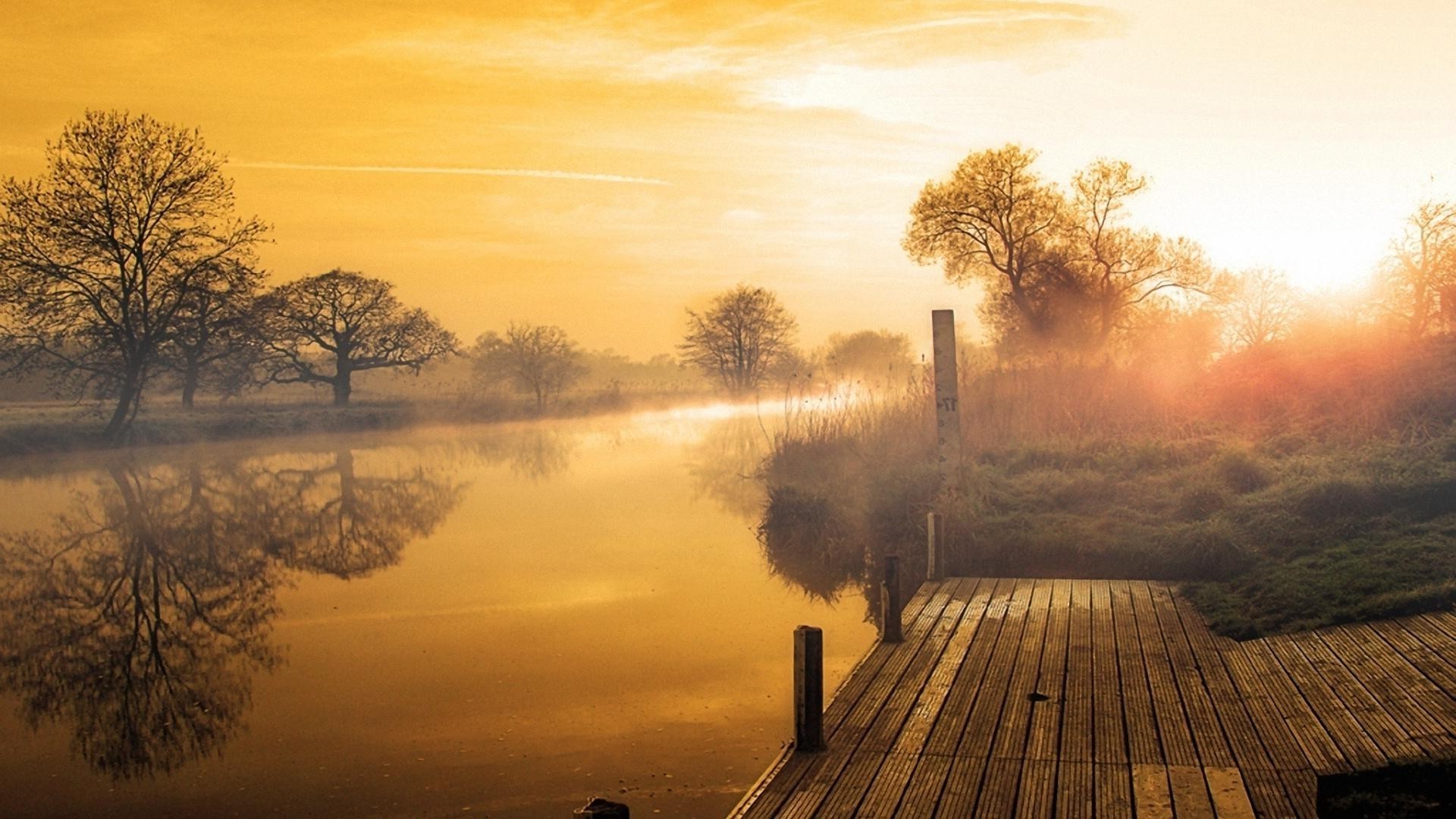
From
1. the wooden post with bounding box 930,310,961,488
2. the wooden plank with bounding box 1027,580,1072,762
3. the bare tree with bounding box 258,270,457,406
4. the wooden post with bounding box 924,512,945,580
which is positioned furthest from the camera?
the bare tree with bounding box 258,270,457,406

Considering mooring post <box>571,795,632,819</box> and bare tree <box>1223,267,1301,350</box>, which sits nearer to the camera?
mooring post <box>571,795,632,819</box>

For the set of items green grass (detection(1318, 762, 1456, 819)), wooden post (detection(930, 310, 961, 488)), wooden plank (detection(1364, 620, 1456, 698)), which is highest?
wooden post (detection(930, 310, 961, 488))

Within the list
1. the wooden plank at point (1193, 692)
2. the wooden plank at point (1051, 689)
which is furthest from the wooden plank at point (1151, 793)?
the wooden plank at point (1051, 689)

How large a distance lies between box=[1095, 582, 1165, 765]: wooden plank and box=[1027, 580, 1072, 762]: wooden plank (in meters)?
0.22

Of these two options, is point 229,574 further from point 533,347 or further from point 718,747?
point 533,347

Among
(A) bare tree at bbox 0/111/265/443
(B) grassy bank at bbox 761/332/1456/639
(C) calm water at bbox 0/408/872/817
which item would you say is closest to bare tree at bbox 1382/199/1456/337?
(B) grassy bank at bbox 761/332/1456/639

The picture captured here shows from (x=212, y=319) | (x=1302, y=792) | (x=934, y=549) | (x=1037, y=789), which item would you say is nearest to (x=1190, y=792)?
(x=1302, y=792)

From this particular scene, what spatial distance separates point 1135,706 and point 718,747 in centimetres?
235

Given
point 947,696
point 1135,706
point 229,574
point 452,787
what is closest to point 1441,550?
point 1135,706

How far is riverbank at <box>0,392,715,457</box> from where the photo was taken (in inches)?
1253

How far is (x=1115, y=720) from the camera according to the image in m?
5.77

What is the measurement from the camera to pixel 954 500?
11992 millimetres

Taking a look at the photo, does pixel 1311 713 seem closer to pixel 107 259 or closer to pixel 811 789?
pixel 811 789

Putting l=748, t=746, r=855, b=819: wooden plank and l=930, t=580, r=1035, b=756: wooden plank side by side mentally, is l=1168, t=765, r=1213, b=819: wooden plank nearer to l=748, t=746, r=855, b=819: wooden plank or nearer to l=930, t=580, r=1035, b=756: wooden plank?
l=930, t=580, r=1035, b=756: wooden plank
